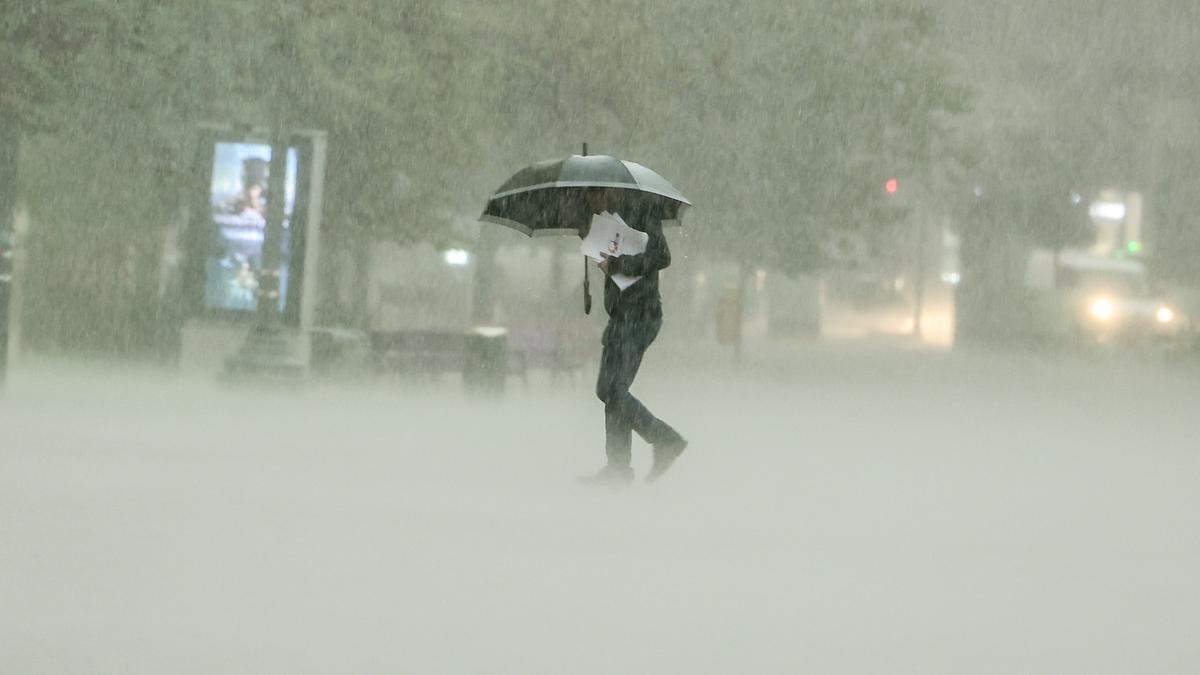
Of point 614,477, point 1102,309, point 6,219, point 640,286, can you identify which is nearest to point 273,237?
point 6,219

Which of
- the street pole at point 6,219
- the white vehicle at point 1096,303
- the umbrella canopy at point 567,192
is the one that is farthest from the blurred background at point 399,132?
the white vehicle at point 1096,303

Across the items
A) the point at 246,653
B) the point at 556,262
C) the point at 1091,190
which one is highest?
the point at 1091,190

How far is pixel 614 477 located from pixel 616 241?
4.57 feet

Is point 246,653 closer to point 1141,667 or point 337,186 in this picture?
point 1141,667

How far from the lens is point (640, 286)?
965cm

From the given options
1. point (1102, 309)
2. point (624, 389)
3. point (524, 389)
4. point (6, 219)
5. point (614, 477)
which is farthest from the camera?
point (1102, 309)

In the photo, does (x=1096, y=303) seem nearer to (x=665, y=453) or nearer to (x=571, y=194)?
(x=571, y=194)

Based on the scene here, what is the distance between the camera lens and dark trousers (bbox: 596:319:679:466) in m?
9.65

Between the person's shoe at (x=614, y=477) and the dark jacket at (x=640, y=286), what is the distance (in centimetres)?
92

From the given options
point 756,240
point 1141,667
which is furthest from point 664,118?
point 1141,667

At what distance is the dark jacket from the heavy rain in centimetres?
3

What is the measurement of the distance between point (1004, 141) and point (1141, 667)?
61.6 meters

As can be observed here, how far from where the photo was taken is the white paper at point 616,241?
9586 millimetres

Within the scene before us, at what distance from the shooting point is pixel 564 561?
727 cm
